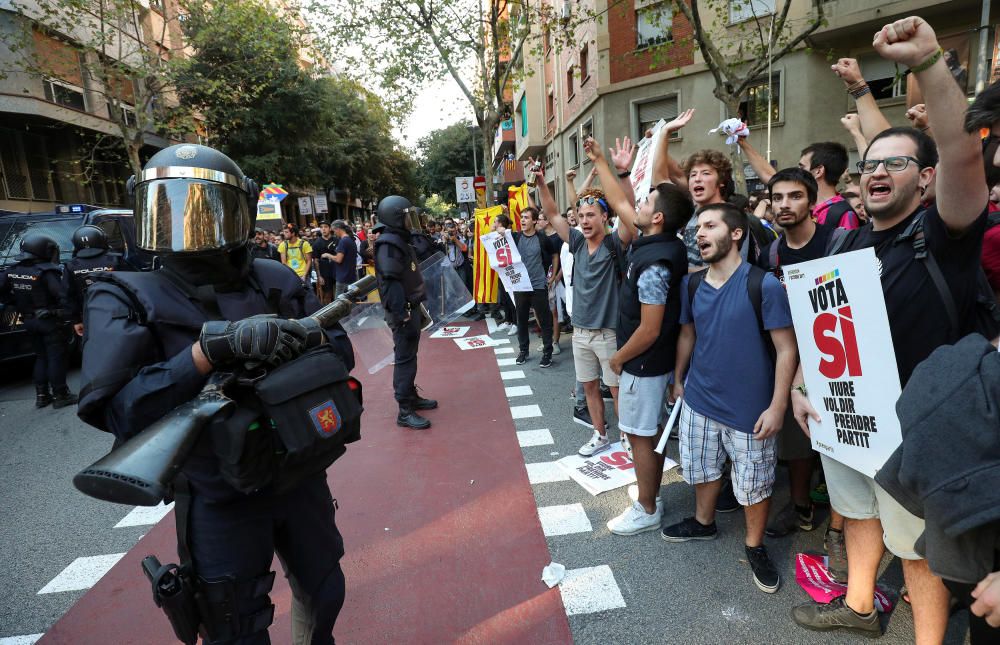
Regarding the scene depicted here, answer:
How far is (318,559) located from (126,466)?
2.78ft

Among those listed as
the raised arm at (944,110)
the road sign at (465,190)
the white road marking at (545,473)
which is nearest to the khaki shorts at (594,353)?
the white road marking at (545,473)

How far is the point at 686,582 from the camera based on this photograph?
2701mm

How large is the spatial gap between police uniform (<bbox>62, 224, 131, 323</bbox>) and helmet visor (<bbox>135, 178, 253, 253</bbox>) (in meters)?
5.65

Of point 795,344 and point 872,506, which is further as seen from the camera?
point 795,344

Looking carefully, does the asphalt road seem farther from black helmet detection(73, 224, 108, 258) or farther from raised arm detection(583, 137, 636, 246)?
black helmet detection(73, 224, 108, 258)

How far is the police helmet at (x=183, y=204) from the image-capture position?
1696 millimetres

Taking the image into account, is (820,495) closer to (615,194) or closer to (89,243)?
(615,194)

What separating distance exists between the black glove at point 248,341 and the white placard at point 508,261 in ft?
18.5

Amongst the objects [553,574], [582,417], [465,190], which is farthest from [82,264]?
[465,190]

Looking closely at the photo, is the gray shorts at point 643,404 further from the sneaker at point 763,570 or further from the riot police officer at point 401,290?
the riot police officer at point 401,290

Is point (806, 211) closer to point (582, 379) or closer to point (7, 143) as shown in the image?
point (582, 379)

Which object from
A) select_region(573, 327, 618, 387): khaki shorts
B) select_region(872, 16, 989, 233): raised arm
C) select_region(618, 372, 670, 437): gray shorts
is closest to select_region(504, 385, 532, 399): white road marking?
select_region(573, 327, 618, 387): khaki shorts

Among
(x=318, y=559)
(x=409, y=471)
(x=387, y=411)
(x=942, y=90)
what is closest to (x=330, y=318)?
(x=318, y=559)

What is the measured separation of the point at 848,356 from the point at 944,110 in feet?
2.94
